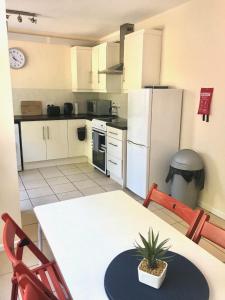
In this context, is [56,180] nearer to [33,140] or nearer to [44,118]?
[33,140]

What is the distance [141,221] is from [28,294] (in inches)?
27.8

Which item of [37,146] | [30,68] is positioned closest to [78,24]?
[30,68]

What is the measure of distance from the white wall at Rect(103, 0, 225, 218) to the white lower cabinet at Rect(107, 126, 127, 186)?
33.4 inches

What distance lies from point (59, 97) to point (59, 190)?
2.27m

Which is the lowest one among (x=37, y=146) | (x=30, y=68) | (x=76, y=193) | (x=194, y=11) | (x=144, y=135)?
(x=76, y=193)

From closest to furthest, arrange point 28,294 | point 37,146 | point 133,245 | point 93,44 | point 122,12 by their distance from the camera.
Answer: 1. point 28,294
2. point 133,245
3. point 122,12
4. point 37,146
5. point 93,44

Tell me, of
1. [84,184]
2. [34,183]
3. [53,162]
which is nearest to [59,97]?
[53,162]

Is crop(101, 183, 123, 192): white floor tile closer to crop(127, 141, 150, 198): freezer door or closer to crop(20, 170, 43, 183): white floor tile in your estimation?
crop(127, 141, 150, 198): freezer door

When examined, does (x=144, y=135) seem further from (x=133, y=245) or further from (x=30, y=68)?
(x=30, y=68)

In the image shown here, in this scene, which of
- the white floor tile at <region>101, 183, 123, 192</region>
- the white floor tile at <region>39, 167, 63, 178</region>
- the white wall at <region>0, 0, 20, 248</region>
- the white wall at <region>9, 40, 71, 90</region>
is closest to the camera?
the white wall at <region>0, 0, 20, 248</region>

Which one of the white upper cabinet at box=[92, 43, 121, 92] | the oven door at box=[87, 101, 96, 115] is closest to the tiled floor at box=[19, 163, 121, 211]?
the oven door at box=[87, 101, 96, 115]

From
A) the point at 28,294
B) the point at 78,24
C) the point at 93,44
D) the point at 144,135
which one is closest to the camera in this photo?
the point at 28,294

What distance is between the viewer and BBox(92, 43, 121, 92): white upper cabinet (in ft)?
14.2

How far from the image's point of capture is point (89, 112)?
17.5ft
